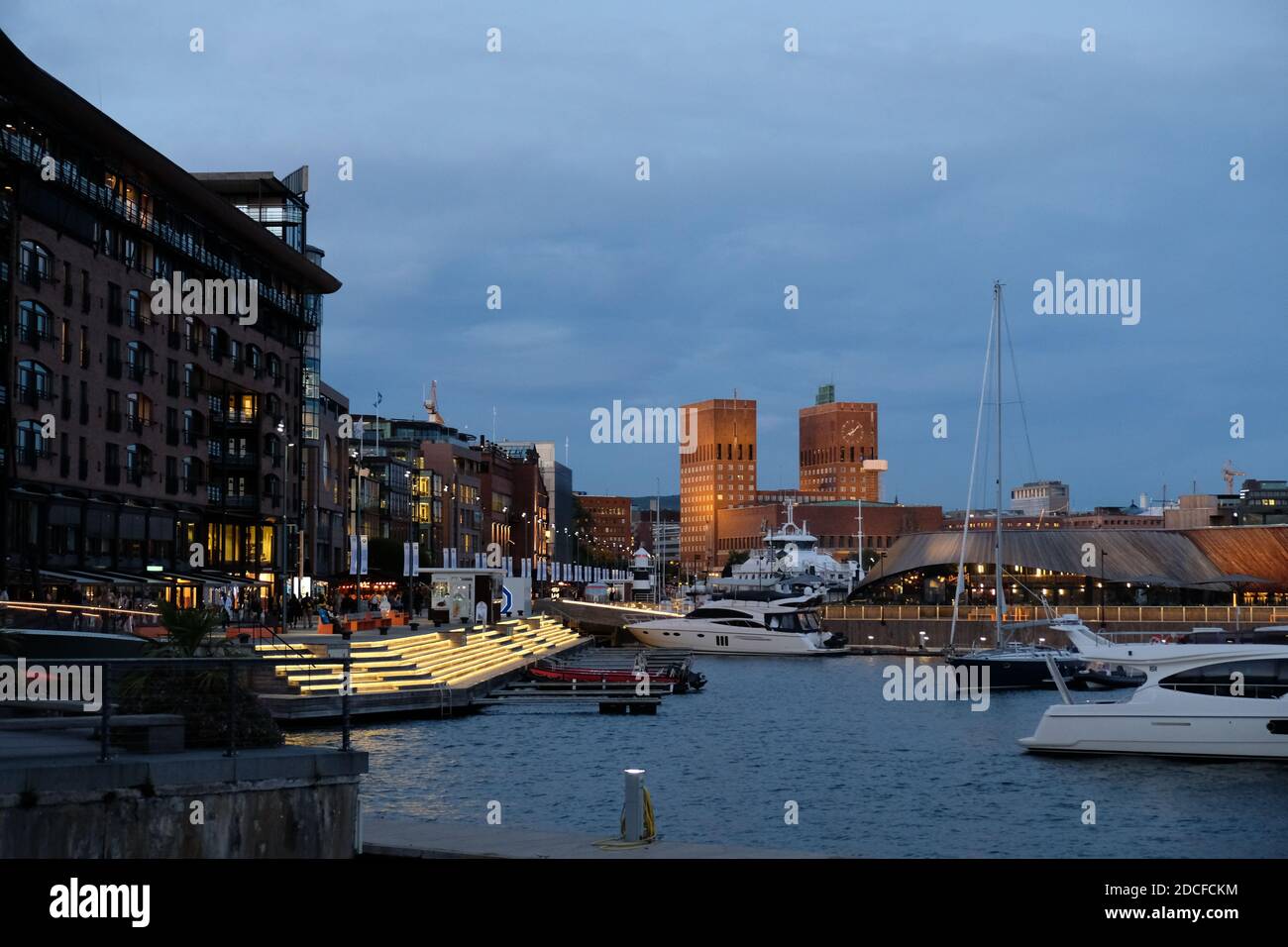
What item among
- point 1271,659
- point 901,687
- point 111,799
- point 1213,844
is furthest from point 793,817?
point 901,687

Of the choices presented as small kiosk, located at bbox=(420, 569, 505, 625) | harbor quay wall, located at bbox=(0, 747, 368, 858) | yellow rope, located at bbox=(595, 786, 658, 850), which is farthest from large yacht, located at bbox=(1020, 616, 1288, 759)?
small kiosk, located at bbox=(420, 569, 505, 625)

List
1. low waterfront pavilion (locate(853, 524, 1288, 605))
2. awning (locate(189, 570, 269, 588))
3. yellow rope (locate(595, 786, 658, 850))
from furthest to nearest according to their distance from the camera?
low waterfront pavilion (locate(853, 524, 1288, 605)), awning (locate(189, 570, 269, 588)), yellow rope (locate(595, 786, 658, 850))

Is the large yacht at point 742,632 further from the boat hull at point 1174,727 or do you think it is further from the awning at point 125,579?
the boat hull at point 1174,727

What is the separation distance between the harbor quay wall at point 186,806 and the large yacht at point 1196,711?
112ft

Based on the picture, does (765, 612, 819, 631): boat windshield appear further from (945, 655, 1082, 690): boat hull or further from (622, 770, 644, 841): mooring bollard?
(622, 770, 644, 841): mooring bollard

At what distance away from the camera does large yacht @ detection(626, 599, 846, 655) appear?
114062mm

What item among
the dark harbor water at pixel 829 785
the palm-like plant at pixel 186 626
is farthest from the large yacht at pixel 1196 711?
the palm-like plant at pixel 186 626

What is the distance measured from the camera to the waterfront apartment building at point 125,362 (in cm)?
6788

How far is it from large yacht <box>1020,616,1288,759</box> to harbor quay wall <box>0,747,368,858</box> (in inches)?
1349

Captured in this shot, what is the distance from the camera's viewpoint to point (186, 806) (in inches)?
606

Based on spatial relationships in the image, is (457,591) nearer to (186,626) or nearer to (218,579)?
(218,579)
